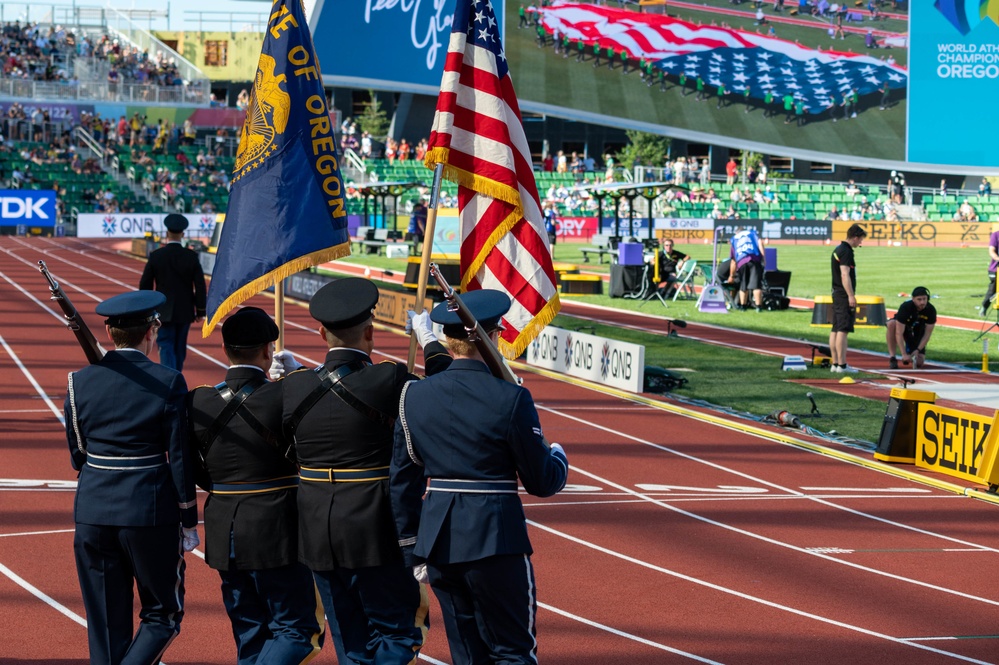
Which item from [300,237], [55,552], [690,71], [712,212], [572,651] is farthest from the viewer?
[712,212]

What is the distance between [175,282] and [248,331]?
8.51 meters

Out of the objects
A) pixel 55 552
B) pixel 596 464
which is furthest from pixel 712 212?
pixel 55 552

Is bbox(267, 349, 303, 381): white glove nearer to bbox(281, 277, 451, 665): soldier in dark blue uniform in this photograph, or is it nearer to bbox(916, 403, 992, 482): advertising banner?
bbox(281, 277, 451, 665): soldier in dark blue uniform

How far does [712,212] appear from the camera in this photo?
6147 cm

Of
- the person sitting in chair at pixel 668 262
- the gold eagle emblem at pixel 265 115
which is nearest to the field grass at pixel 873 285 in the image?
the person sitting in chair at pixel 668 262

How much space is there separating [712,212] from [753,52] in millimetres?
28502

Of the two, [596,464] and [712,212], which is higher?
[712,212]

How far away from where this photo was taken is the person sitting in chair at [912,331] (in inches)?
747

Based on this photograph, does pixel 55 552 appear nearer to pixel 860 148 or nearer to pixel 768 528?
pixel 768 528

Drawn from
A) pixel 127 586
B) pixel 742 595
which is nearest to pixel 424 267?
pixel 127 586

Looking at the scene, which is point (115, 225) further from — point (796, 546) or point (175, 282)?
point (796, 546)

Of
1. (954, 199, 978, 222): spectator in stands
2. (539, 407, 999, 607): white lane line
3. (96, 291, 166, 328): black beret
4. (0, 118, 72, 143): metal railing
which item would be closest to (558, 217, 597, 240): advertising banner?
(954, 199, 978, 222): spectator in stands

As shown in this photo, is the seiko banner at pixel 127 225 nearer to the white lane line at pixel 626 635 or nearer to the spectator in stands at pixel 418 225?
the spectator in stands at pixel 418 225

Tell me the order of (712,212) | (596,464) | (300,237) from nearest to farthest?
(300,237), (596,464), (712,212)
